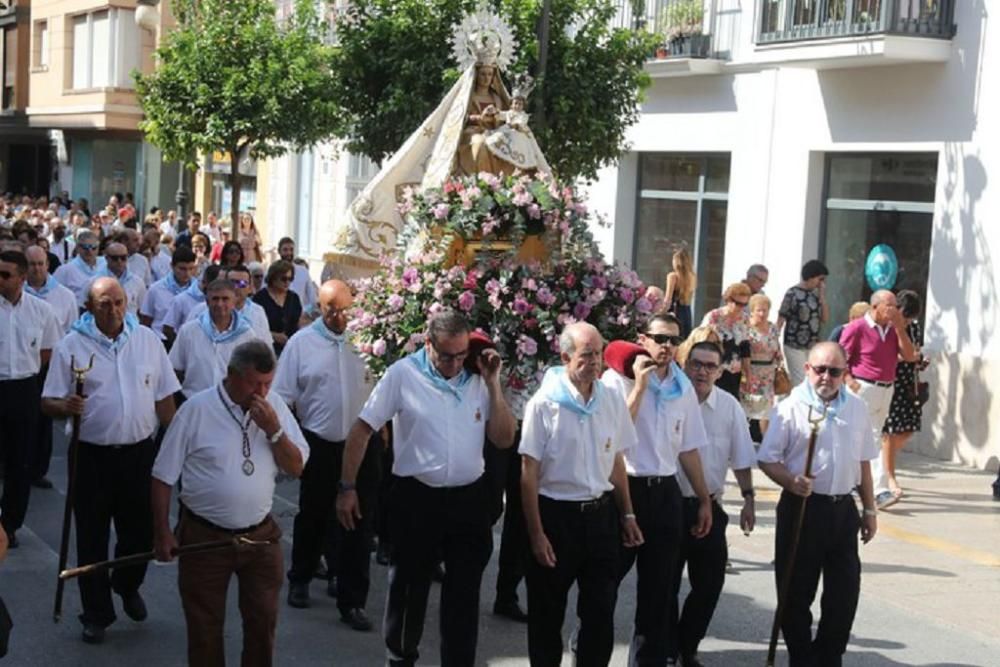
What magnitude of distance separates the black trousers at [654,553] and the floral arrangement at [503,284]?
1520 millimetres

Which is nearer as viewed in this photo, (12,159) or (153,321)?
(153,321)

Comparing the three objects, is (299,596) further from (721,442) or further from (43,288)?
(43,288)

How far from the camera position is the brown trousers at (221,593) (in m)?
6.57

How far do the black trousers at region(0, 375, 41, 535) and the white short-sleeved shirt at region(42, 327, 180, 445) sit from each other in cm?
203

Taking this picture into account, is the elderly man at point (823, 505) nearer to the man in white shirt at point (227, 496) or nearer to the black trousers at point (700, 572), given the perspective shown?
the black trousers at point (700, 572)

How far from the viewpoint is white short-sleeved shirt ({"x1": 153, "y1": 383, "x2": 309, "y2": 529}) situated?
663 cm

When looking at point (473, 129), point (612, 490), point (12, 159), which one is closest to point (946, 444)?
point (473, 129)

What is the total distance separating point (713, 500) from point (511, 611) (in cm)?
158

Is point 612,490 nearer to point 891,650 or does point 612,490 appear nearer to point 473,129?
→ point 891,650

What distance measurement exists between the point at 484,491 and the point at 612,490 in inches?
26.3

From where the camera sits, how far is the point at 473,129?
37.2ft

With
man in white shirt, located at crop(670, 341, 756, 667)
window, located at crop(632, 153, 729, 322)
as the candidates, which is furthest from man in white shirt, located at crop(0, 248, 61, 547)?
window, located at crop(632, 153, 729, 322)

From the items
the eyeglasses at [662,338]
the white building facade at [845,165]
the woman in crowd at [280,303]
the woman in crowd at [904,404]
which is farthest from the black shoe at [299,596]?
the white building facade at [845,165]

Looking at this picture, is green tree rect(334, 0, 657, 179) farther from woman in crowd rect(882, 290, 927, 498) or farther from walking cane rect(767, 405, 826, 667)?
walking cane rect(767, 405, 826, 667)
